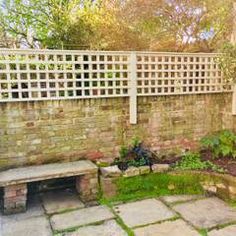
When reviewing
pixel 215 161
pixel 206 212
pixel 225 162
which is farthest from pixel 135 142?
Result: pixel 206 212

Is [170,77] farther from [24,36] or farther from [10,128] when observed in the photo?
[24,36]

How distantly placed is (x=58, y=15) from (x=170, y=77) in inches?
195

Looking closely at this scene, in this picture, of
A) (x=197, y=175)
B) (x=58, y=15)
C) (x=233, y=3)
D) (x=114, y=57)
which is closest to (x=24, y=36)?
(x=58, y=15)

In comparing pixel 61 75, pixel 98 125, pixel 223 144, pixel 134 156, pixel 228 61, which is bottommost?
pixel 134 156

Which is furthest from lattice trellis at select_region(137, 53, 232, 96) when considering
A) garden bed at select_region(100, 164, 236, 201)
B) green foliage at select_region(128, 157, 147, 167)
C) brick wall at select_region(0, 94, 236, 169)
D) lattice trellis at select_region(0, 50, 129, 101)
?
garden bed at select_region(100, 164, 236, 201)

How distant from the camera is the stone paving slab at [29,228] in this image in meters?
2.85

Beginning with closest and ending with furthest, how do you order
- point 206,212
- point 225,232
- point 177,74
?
point 225,232, point 206,212, point 177,74

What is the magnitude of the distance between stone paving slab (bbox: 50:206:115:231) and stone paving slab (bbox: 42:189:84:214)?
5.6 inches

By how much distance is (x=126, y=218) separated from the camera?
3129 millimetres

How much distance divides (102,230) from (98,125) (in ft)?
5.17

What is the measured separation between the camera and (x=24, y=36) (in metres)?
9.03

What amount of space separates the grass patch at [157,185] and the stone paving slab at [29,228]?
1040 millimetres

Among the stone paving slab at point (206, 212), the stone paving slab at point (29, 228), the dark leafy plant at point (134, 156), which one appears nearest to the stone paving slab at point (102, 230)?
the stone paving slab at point (29, 228)

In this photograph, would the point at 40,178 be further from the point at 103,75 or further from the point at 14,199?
the point at 103,75
